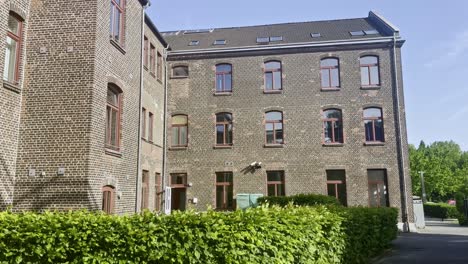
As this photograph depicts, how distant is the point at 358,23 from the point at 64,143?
19.5 metres

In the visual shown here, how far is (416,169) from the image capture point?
167 feet

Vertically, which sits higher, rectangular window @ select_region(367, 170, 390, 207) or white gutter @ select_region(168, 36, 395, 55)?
white gutter @ select_region(168, 36, 395, 55)

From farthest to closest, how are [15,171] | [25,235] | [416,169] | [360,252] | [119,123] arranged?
[416,169] → [119,123] → [15,171] → [360,252] → [25,235]

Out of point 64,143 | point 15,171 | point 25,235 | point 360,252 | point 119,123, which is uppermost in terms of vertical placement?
point 119,123

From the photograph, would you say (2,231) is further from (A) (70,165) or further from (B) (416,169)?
(B) (416,169)

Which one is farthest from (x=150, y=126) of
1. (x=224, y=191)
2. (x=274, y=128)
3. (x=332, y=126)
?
(x=332, y=126)

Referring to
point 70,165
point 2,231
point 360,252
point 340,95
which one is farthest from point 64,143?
point 340,95

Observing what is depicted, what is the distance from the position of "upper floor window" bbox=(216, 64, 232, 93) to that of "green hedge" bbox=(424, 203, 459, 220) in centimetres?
2434

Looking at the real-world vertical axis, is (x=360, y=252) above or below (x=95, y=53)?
below

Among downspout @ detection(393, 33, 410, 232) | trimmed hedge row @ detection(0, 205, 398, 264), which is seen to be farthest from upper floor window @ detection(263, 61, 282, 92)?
trimmed hedge row @ detection(0, 205, 398, 264)

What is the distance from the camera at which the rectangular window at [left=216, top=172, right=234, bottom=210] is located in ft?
70.1

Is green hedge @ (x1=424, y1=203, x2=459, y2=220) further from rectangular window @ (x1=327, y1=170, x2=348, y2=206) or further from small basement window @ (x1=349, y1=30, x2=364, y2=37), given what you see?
small basement window @ (x1=349, y1=30, x2=364, y2=37)

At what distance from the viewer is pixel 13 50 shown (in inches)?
435

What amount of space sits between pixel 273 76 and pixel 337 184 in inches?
270
